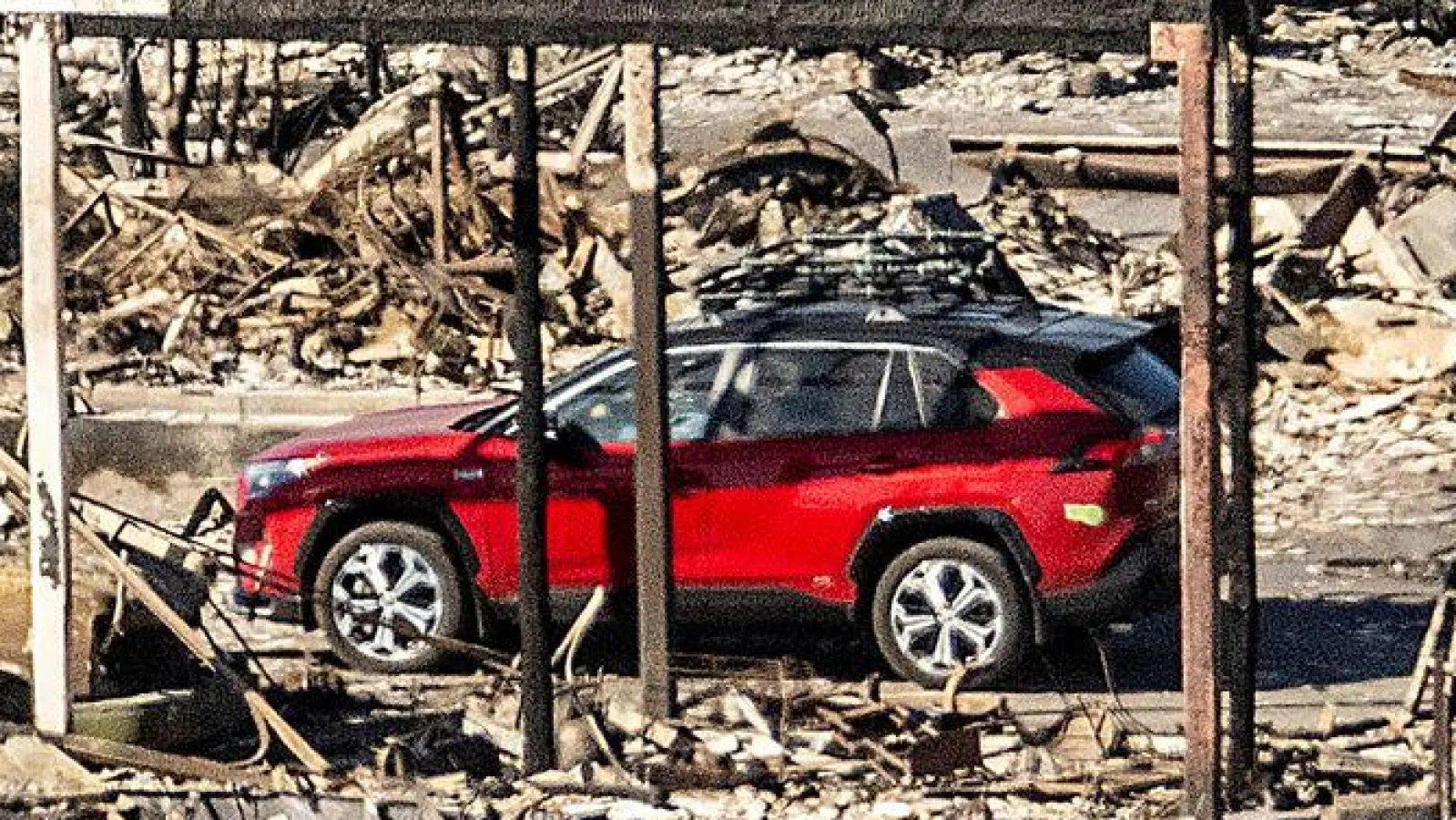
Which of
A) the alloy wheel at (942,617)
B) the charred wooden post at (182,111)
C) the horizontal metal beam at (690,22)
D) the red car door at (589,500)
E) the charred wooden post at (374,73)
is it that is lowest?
the alloy wheel at (942,617)

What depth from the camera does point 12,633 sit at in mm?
13914

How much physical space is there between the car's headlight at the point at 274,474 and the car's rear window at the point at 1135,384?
3.76 m

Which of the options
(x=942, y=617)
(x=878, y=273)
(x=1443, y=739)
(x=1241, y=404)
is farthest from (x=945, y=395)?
(x=1443, y=739)

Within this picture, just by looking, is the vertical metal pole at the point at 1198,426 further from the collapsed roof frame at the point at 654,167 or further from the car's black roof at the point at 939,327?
the car's black roof at the point at 939,327

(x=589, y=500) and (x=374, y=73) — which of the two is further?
(x=374, y=73)

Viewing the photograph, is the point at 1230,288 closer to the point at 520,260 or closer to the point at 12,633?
the point at 520,260

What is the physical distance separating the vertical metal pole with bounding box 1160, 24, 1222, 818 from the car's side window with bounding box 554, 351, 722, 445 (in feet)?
13.5

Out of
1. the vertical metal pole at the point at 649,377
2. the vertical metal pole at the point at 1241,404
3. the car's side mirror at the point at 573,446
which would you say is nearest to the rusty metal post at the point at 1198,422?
the vertical metal pole at the point at 1241,404

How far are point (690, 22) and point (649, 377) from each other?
6.07 feet

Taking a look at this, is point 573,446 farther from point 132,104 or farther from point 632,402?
point 132,104

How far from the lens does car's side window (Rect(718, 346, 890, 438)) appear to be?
1580 centimetres

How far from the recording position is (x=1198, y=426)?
12156 mm

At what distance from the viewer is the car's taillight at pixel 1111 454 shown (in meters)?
15.2

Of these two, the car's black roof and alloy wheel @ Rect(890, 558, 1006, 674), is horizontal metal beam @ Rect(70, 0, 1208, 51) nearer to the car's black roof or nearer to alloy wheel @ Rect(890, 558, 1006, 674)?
the car's black roof
